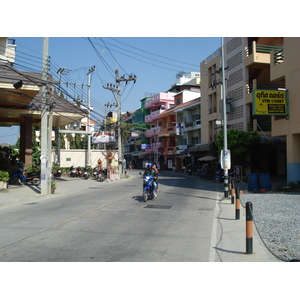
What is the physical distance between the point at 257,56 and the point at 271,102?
403 inches

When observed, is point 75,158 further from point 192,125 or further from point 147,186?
point 147,186

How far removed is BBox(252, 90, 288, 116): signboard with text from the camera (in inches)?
757

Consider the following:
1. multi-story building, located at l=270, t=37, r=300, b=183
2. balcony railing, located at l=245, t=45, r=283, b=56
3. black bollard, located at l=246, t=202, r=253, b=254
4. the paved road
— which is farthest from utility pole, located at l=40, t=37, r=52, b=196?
balcony railing, located at l=245, t=45, r=283, b=56

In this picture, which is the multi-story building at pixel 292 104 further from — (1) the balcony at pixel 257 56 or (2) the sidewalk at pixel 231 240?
(1) the balcony at pixel 257 56

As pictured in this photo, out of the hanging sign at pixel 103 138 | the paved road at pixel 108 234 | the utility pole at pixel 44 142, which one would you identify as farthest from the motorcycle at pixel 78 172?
the paved road at pixel 108 234

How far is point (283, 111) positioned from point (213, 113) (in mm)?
18362

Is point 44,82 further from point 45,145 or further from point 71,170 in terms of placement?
point 71,170

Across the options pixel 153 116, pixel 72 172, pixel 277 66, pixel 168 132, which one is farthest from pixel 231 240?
pixel 153 116

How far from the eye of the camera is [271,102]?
1938 cm

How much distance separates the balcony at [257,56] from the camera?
27.9 meters

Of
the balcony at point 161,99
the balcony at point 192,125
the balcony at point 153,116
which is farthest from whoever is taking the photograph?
the balcony at point 161,99

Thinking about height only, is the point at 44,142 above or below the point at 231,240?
above

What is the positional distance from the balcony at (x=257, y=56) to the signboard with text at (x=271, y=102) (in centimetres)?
946

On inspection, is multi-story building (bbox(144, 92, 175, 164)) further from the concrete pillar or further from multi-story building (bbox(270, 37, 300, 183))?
multi-story building (bbox(270, 37, 300, 183))
